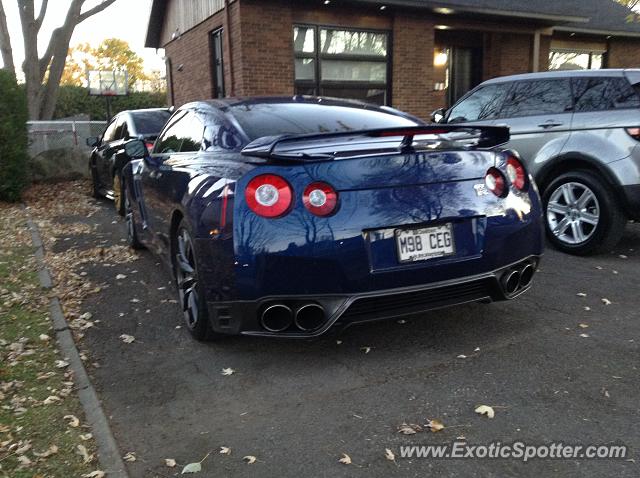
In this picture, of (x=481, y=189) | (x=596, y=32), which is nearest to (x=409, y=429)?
(x=481, y=189)

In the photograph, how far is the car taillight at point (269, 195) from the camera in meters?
3.03

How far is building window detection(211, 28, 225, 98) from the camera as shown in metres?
13.6

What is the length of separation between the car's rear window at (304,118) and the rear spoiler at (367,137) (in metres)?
0.50

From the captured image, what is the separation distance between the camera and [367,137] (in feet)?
11.0

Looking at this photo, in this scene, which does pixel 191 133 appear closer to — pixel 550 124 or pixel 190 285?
pixel 190 285

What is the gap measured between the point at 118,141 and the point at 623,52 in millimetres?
15608

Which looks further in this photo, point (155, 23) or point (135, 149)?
point (155, 23)

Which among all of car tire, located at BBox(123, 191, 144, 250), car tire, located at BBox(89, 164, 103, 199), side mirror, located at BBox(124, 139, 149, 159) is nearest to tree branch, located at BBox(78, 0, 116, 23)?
car tire, located at BBox(89, 164, 103, 199)

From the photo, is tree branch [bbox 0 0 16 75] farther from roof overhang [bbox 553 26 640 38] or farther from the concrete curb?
the concrete curb

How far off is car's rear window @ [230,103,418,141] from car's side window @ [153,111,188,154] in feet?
2.65

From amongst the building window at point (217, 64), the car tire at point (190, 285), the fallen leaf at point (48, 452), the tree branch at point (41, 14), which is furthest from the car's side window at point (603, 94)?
the tree branch at point (41, 14)

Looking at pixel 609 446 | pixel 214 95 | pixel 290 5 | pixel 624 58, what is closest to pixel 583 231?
pixel 609 446

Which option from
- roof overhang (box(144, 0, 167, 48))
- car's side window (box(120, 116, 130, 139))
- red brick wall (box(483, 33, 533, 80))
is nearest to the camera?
car's side window (box(120, 116, 130, 139))

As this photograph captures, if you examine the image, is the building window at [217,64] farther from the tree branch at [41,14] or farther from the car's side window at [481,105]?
the tree branch at [41,14]
